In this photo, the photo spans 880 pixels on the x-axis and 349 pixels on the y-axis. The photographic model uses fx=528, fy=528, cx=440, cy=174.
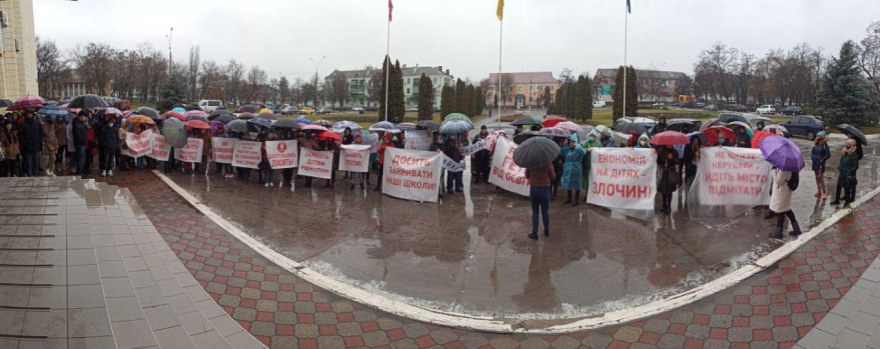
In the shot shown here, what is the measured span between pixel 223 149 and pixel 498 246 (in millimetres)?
8831

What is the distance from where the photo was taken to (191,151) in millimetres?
14109

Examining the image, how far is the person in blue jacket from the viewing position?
36.8 ft

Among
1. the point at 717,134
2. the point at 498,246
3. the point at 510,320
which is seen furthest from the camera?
the point at 717,134

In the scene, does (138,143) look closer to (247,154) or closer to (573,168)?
(247,154)

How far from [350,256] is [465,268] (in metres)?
1.75

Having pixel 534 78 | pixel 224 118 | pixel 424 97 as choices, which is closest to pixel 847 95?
pixel 424 97

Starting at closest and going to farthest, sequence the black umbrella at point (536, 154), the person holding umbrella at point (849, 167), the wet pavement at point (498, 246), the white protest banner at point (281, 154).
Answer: the wet pavement at point (498, 246) → the black umbrella at point (536, 154) → the person holding umbrella at point (849, 167) → the white protest banner at point (281, 154)

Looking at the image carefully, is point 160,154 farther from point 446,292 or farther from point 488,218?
point 446,292

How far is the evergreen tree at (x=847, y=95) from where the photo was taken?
119 feet

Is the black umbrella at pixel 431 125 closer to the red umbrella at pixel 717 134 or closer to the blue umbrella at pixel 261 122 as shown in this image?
the blue umbrella at pixel 261 122

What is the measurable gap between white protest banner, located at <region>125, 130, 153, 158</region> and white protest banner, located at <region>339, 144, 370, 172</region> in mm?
5321

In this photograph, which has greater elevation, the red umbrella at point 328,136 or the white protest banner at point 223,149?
the red umbrella at point 328,136

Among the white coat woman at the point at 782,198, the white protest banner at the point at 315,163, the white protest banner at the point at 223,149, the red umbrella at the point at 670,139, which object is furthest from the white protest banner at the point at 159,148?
the white coat woman at the point at 782,198

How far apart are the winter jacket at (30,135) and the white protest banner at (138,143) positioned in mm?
2024
